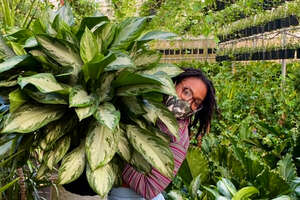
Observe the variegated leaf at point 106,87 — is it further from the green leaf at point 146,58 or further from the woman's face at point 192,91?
the woman's face at point 192,91

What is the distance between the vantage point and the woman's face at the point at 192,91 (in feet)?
3.92

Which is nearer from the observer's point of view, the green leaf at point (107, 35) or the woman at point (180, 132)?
the green leaf at point (107, 35)

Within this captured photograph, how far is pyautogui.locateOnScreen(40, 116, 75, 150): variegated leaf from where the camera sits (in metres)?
0.93

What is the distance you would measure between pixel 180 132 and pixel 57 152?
1.45ft

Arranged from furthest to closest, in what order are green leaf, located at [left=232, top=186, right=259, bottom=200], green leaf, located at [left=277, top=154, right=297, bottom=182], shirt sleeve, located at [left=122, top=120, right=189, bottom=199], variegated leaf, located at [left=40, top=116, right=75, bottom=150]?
green leaf, located at [left=277, top=154, right=297, bottom=182] < green leaf, located at [left=232, top=186, right=259, bottom=200] < shirt sleeve, located at [left=122, top=120, right=189, bottom=199] < variegated leaf, located at [left=40, top=116, right=75, bottom=150]

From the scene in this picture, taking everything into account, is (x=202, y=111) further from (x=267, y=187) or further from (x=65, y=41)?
(x=65, y=41)

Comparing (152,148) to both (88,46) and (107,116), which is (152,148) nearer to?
(107,116)

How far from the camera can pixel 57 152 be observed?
957mm

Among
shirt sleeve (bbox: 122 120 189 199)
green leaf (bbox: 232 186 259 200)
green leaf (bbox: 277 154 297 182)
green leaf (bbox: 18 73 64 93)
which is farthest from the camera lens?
green leaf (bbox: 277 154 297 182)

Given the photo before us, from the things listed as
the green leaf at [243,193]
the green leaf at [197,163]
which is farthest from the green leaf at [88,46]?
the green leaf at [197,163]

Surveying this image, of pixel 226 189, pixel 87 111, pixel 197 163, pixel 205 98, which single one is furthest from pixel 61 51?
pixel 197 163

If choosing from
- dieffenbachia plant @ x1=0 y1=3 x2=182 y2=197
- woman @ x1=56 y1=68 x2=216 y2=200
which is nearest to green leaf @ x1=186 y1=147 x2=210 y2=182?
woman @ x1=56 y1=68 x2=216 y2=200

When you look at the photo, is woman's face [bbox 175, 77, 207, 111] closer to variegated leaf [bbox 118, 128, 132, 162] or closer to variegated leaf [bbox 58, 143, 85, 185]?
variegated leaf [bbox 118, 128, 132, 162]

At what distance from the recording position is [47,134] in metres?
0.94
